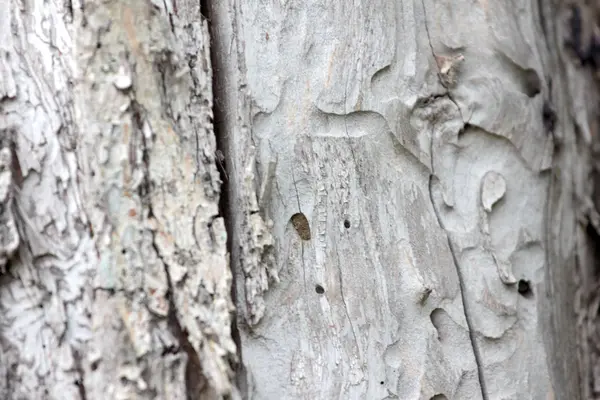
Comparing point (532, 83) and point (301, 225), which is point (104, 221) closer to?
point (301, 225)

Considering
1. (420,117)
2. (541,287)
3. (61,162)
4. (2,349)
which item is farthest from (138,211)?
(541,287)

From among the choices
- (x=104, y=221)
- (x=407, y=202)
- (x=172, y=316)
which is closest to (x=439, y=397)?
(x=407, y=202)

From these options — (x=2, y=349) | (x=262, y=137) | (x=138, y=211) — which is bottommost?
(x=2, y=349)

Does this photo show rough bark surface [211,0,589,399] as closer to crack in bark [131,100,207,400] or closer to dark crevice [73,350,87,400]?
crack in bark [131,100,207,400]

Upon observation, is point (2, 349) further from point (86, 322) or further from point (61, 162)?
point (61, 162)

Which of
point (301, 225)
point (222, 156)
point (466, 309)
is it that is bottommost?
point (466, 309)

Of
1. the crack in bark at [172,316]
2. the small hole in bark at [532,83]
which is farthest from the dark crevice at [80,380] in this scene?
the small hole in bark at [532,83]

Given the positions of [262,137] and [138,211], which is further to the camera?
[262,137]
